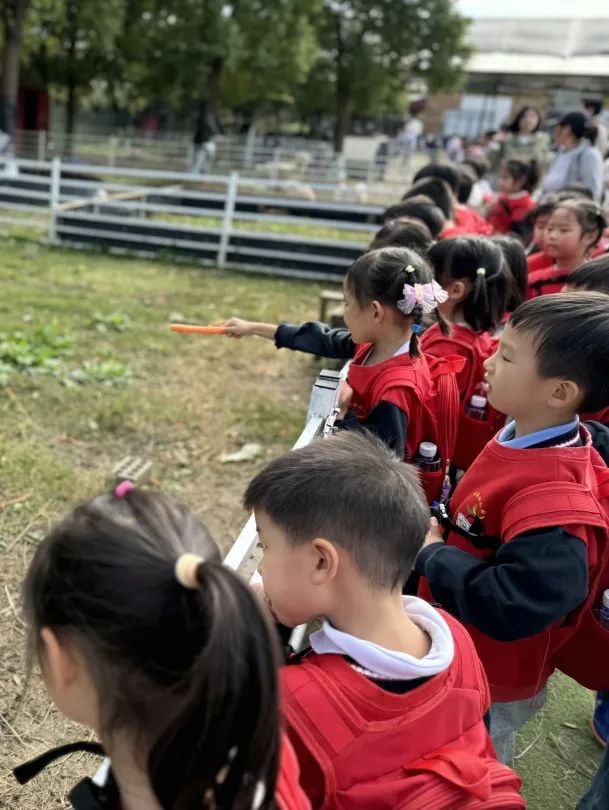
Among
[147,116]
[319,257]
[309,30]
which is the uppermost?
[309,30]

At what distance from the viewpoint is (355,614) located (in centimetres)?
119

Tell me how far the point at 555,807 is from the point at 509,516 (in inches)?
49.7

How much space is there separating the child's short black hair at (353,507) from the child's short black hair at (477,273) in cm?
160

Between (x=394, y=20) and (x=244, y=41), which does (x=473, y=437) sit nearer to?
(x=244, y=41)

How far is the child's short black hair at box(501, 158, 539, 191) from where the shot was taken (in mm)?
6048

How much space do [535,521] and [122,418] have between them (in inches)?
142

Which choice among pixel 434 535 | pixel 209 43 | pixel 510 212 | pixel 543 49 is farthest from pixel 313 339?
pixel 543 49

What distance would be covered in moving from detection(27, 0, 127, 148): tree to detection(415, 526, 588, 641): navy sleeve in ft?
77.3

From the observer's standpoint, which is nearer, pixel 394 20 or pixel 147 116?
pixel 394 20

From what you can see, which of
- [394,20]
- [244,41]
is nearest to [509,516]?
[244,41]

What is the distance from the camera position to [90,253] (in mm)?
9453

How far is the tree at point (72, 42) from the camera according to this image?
68.2 feet

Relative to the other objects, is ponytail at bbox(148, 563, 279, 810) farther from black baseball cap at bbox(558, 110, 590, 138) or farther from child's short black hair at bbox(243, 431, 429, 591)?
black baseball cap at bbox(558, 110, 590, 138)

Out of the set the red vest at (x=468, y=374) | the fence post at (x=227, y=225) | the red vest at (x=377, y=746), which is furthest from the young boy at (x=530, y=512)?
the fence post at (x=227, y=225)
